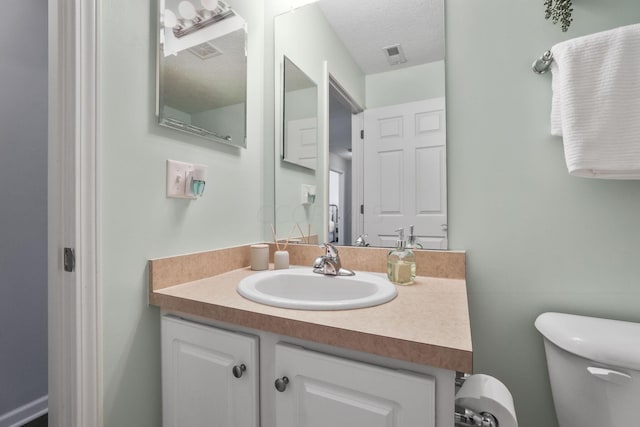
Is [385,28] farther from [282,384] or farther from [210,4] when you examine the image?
[282,384]

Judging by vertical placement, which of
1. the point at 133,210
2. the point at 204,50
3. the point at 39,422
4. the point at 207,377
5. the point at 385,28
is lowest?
the point at 39,422

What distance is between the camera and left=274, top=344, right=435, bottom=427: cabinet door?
548 mm

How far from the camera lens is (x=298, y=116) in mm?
1409

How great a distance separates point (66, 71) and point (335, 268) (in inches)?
36.9

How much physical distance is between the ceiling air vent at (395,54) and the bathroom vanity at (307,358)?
0.84 m

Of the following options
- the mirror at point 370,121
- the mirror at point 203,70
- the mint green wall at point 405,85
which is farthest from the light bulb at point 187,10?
the mint green wall at point 405,85

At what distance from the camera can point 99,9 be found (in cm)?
78

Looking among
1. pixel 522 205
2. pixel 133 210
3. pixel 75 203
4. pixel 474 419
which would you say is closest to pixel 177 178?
pixel 133 210

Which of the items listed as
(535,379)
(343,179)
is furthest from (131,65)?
(535,379)

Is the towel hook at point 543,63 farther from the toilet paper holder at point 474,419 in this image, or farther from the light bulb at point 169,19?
the light bulb at point 169,19

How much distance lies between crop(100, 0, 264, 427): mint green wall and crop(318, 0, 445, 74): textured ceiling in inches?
28.5

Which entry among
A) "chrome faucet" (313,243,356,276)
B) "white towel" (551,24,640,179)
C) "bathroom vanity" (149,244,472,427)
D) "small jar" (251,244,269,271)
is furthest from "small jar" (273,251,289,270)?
"white towel" (551,24,640,179)

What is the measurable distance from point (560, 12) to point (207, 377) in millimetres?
1468

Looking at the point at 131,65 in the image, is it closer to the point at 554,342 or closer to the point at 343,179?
the point at 343,179
